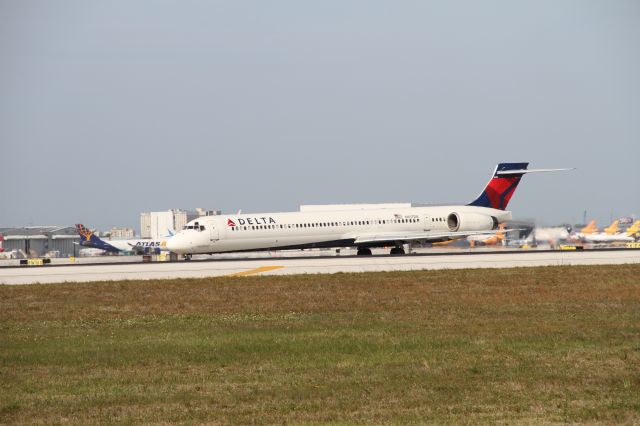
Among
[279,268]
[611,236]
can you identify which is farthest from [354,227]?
[611,236]

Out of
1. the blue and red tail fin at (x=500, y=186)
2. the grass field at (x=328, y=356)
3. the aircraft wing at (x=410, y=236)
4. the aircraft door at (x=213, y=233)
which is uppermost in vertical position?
the blue and red tail fin at (x=500, y=186)

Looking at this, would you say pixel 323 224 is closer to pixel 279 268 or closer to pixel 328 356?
pixel 279 268

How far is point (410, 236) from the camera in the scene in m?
63.1

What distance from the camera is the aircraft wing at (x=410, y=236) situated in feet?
205

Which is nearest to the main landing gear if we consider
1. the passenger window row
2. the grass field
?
the passenger window row

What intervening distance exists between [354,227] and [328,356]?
1799 inches

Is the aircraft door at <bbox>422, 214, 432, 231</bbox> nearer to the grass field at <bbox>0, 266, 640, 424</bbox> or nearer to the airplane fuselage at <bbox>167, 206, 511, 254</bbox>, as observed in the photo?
the airplane fuselage at <bbox>167, 206, 511, 254</bbox>

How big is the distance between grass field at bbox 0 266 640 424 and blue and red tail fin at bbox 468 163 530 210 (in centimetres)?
3671

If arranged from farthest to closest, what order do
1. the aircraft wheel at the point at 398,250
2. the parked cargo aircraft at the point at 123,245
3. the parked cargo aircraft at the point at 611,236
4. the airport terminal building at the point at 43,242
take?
the airport terminal building at the point at 43,242, the parked cargo aircraft at the point at 611,236, the parked cargo aircraft at the point at 123,245, the aircraft wheel at the point at 398,250

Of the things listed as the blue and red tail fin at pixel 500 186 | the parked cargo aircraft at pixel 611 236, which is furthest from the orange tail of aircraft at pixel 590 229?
the blue and red tail fin at pixel 500 186

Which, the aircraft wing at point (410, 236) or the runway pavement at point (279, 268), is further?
the aircraft wing at point (410, 236)

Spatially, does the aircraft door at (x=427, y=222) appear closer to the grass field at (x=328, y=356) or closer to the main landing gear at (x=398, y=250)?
the main landing gear at (x=398, y=250)

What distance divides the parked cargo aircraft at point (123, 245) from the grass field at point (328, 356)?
72.8 metres

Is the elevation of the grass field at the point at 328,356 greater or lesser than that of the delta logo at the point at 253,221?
lesser
